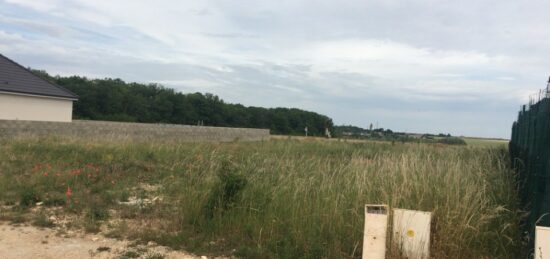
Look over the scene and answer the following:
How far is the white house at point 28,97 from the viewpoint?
23.6 metres

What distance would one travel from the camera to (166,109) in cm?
7238

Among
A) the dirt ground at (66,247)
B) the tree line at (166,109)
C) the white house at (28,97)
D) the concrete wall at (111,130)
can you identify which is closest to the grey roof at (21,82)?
the white house at (28,97)

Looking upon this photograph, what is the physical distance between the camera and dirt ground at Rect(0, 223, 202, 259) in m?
4.89

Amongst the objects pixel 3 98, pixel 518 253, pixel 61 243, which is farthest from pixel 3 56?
pixel 518 253

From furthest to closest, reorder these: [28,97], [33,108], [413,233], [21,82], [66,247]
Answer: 1. [33,108]
2. [28,97]
3. [21,82]
4. [66,247]
5. [413,233]

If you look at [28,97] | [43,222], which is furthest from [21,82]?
[43,222]

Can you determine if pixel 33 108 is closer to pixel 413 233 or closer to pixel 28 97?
pixel 28 97

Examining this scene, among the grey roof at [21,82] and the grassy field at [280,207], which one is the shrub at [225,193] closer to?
the grassy field at [280,207]

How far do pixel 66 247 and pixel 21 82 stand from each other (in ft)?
77.0

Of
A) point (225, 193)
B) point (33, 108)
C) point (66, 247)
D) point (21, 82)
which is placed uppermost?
point (21, 82)

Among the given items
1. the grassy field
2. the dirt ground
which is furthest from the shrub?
the dirt ground

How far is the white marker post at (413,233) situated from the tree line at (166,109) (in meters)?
61.0

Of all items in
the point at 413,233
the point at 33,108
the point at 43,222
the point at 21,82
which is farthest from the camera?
the point at 33,108

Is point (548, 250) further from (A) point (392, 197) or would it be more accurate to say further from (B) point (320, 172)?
(B) point (320, 172)
